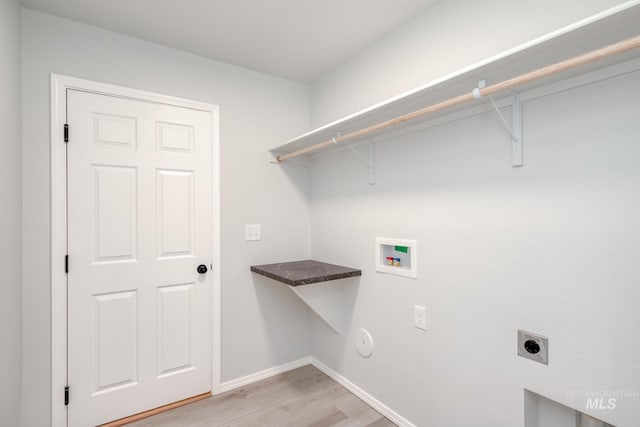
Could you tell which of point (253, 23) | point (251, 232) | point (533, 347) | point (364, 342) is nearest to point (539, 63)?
point (533, 347)

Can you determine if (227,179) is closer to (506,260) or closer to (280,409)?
(280,409)

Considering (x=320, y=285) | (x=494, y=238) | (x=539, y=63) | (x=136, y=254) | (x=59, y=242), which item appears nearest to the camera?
(x=539, y=63)

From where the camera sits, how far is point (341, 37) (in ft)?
6.48

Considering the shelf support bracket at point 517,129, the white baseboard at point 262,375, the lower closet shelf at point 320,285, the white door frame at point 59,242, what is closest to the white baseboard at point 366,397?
the white baseboard at point 262,375

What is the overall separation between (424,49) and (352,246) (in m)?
1.28

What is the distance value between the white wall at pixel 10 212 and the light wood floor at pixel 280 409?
77 centimetres

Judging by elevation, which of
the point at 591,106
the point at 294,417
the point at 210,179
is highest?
the point at 591,106

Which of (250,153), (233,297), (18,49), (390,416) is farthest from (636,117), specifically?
(18,49)

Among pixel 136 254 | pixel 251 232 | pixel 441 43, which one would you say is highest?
pixel 441 43

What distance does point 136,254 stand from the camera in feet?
6.46

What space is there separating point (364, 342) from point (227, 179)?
1478mm

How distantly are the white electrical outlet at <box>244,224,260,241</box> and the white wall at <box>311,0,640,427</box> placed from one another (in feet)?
2.30

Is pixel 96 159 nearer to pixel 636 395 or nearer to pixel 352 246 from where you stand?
pixel 352 246

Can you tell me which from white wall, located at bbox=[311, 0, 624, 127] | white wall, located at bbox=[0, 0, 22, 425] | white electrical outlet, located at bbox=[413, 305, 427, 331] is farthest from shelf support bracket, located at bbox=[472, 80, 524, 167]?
white wall, located at bbox=[0, 0, 22, 425]
